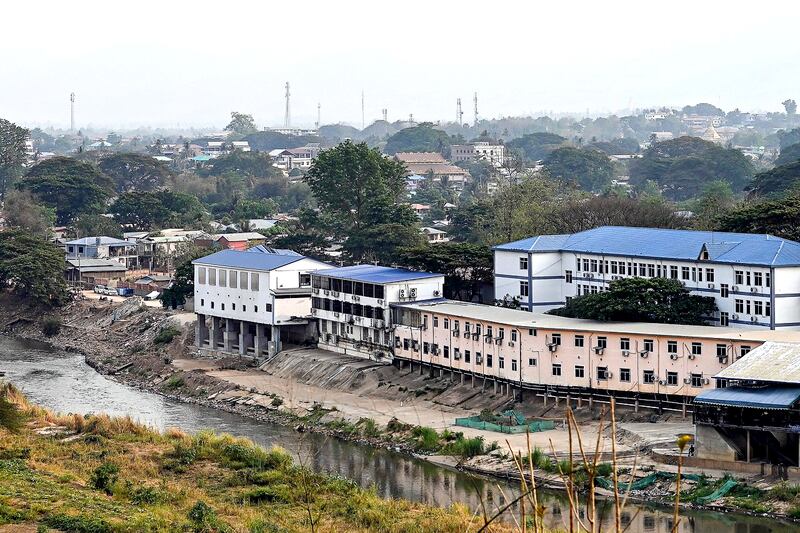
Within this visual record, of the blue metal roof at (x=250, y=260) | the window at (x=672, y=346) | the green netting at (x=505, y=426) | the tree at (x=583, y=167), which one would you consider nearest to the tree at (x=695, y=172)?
the tree at (x=583, y=167)

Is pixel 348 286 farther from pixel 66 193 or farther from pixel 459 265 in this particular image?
pixel 66 193

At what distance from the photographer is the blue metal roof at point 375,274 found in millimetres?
39094

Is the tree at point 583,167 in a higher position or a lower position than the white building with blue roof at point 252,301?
higher

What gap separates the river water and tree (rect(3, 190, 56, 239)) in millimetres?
22106

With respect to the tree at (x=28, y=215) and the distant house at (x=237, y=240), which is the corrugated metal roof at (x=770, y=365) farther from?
the tree at (x=28, y=215)

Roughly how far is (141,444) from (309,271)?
1402 centimetres

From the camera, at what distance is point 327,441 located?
3225cm

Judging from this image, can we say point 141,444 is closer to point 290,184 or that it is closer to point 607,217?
point 607,217

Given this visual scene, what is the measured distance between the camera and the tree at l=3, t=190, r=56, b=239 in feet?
226

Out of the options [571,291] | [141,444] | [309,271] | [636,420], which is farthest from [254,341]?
[636,420]

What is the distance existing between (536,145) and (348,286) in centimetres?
9678

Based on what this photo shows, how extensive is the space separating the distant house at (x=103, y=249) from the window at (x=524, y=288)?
2899 centimetres

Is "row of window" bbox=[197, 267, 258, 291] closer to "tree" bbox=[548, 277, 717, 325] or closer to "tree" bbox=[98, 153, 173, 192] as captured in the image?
"tree" bbox=[548, 277, 717, 325]

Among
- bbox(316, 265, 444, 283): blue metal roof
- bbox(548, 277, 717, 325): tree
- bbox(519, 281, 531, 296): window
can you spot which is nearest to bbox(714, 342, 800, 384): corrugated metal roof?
bbox(548, 277, 717, 325): tree
